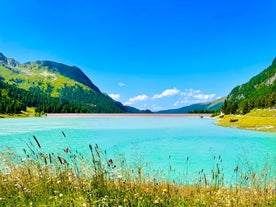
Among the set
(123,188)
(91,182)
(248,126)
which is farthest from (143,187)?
(248,126)

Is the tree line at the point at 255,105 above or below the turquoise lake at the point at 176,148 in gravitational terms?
above

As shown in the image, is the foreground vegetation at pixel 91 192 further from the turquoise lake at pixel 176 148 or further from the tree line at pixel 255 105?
the tree line at pixel 255 105

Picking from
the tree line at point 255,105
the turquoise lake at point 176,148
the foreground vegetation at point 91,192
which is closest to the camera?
the foreground vegetation at point 91,192

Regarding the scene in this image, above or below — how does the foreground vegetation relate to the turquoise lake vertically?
above

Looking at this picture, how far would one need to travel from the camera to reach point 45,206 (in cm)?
583

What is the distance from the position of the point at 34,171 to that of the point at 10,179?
112cm

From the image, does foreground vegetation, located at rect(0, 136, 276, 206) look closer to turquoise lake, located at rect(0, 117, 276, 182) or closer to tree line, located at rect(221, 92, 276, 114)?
turquoise lake, located at rect(0, 117, 276, 182)

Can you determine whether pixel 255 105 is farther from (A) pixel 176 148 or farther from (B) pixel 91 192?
(B) pixel 91 192

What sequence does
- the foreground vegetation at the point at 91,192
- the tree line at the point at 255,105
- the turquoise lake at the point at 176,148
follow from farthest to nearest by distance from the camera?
1. the tree line at the point at 255,105
2. the turquoise lake at the point at 176,148
3. the foreground vegetation at the point at 91,192

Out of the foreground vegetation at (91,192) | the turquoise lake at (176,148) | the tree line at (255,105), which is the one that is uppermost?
the tree line at (255,105)

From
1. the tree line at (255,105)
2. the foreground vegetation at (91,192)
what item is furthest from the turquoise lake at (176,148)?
the tree line at (255,105)

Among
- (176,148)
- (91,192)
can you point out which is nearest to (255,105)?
(176,148)

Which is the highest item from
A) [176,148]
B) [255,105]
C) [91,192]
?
[255,105]

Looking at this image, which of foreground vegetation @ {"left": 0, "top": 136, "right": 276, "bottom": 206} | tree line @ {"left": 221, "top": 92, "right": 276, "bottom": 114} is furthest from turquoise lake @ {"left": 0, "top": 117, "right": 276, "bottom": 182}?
tree line @ {"left": 221, "top": 92, "right": 276, "bottom": 114}
